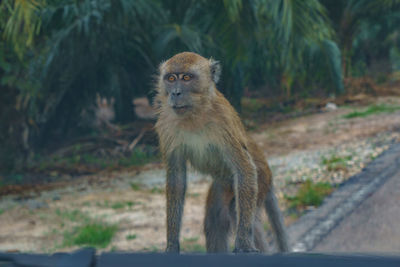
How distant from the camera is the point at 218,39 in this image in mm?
2416

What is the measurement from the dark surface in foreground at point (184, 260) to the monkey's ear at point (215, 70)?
1401mm

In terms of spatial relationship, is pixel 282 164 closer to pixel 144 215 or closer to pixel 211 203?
pixel 144 215

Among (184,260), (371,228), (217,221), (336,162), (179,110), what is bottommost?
(371,228)

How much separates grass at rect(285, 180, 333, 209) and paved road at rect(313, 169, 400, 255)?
18.3 inches

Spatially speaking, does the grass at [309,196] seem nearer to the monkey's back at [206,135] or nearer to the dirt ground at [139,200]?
the dirt ground at [139,200]

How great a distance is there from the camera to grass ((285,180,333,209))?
17.6 feet

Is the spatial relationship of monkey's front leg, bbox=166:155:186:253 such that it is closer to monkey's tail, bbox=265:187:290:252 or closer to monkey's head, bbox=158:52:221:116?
monkey's head, bbox=158:52:221:116

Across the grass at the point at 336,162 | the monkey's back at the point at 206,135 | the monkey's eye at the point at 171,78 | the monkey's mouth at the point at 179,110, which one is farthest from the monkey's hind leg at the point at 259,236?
the grass at the point at 336,162

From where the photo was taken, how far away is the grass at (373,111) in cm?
988

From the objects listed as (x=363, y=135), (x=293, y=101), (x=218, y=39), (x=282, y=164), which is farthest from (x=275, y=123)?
(x=218, y=39)

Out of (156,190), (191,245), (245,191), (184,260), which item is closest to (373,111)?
(156,190)

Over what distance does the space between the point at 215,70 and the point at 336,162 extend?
4917 millimetres

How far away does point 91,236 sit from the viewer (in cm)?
461

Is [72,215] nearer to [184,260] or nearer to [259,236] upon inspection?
[259,236]
